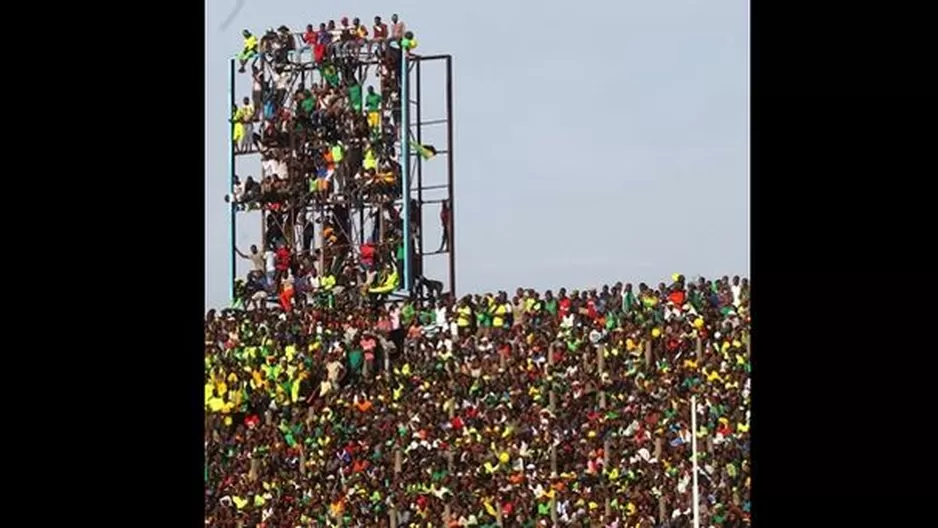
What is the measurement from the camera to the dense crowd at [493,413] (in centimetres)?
1747

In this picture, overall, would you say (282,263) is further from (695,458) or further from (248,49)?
(695,458)

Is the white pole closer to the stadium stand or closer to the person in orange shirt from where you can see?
the stadium stand

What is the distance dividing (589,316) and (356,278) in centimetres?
534

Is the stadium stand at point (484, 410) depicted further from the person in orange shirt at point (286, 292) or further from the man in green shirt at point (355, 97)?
the man in green shirt at point (355, 97)

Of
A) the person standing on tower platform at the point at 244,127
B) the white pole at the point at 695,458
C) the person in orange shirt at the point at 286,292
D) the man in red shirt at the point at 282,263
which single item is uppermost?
the person standing on tower platform at the point at 244,127

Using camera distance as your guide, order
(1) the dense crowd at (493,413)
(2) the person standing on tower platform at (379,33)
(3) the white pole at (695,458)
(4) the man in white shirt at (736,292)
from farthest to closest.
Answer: (2) the person standing on tower platform at (379,33), (4) the man in white shirt at (736,292), (1) the dense crowd at (493,413), (3) the white pole at (695,458)

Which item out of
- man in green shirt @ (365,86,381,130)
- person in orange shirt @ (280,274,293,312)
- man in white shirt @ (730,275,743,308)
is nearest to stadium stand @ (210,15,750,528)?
man in white shirt @ (730,275,743,308)

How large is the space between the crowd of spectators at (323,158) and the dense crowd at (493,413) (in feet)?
9.62

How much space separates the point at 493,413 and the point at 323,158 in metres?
6.74

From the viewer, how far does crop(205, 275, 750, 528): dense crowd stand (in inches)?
688

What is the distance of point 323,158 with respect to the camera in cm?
2419

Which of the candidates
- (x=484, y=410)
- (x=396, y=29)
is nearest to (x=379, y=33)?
(x=396, y=29)

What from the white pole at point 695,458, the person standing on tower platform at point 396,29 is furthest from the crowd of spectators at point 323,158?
the white pole at point 695,458
